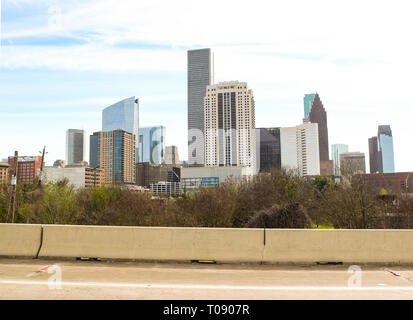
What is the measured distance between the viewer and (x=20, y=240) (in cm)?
1066

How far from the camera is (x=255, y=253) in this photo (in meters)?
9.95

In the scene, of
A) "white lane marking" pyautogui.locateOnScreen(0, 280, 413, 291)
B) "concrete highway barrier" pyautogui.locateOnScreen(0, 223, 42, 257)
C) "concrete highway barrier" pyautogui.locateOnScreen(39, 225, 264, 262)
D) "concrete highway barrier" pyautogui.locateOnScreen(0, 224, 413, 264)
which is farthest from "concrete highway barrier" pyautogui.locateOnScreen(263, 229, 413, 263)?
"concrete highway barrier" pyautogui.locateOnScreen(0, 223, 42, 257)

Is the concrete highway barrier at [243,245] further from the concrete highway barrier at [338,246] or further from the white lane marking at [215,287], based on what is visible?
the white lane marking at [215,287]

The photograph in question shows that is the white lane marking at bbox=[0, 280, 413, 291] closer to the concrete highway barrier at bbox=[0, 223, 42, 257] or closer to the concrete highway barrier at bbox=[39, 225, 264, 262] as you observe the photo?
the concrete highway barrier at bbox=[39, 225, 264, 262]

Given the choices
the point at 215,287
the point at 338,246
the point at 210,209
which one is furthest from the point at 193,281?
the point at 210,209

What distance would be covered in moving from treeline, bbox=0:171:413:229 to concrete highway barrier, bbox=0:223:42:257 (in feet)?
38.0

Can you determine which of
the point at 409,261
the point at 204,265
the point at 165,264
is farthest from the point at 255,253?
the point at 409,261

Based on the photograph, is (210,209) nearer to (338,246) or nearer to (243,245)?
(243,245)

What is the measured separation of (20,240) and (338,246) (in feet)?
28.9

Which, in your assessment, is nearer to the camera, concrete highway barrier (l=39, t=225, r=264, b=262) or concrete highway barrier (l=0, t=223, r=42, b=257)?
concrete highway barrier (l=39, t=225, r=264, b=262)

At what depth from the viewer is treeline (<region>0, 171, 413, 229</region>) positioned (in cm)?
2258
